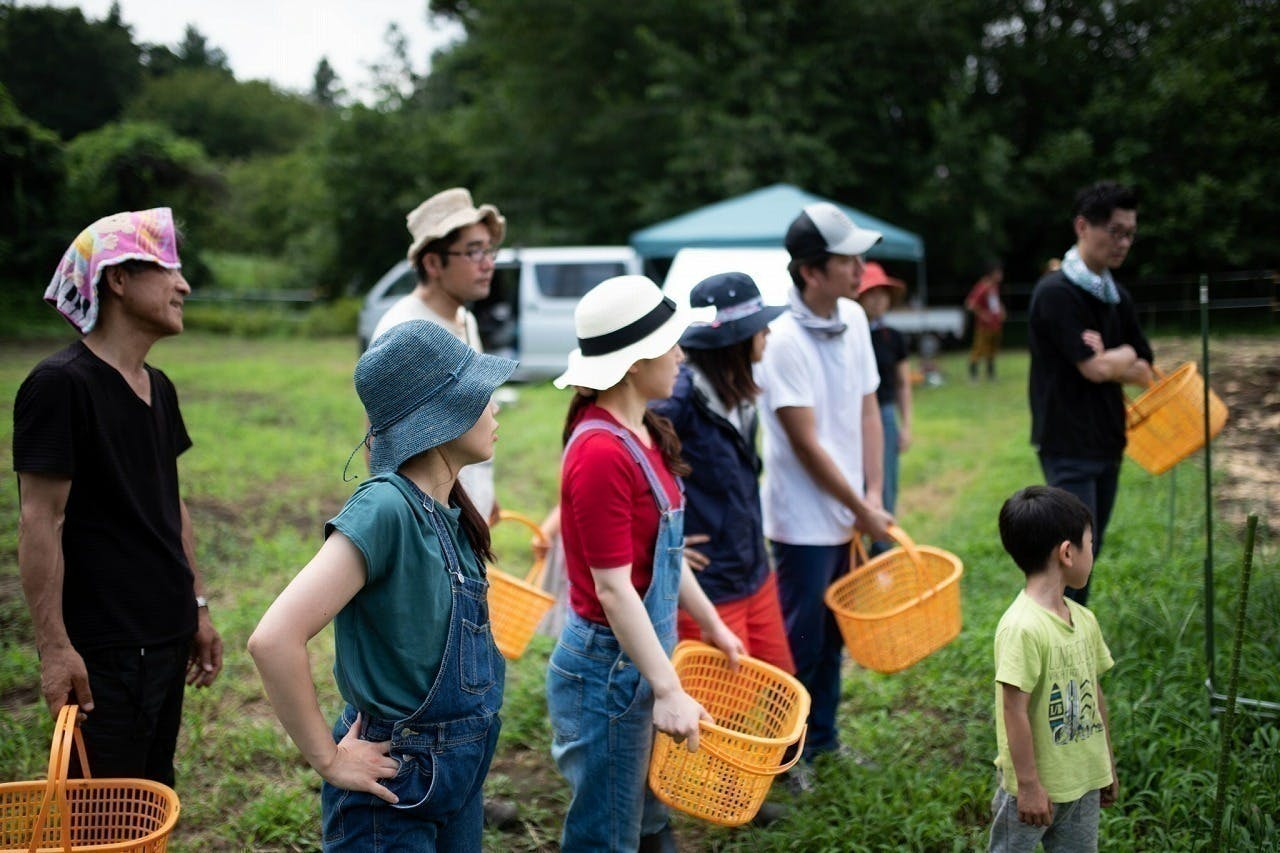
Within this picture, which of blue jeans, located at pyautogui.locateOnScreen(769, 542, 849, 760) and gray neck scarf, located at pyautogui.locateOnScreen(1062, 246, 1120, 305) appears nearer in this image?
blue jeans, located at pyautogui.locateOnScreen(769, 542, 849, 760)

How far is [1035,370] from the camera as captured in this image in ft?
11.6

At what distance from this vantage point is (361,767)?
1606 mm

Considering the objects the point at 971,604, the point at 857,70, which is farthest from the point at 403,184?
the point at 971,604

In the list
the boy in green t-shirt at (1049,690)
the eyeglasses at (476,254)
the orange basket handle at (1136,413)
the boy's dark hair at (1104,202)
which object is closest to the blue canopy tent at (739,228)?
the orange basket handle at (1136,413)

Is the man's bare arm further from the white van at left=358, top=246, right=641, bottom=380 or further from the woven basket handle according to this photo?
the white van at left=358, top=246, right=641, bottom=380

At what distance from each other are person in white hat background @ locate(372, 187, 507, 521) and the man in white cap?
3.34 ft

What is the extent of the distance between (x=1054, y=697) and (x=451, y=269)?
2277 mm

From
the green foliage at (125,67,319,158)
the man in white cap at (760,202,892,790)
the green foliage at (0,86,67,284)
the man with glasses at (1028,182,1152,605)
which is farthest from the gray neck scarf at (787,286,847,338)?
the green foliage at (125,67,319,158)

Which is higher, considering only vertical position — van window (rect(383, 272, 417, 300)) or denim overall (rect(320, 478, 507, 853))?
van window (rect(383, 272, 417, 300))

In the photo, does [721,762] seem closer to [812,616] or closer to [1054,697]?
[1054,697]

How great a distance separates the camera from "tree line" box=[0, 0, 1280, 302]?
52.9ft

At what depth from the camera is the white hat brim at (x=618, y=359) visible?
2.19m

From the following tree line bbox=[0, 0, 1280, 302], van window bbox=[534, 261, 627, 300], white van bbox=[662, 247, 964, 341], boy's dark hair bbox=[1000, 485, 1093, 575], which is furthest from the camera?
tree line bbox=[0, 0, 1280, 302]

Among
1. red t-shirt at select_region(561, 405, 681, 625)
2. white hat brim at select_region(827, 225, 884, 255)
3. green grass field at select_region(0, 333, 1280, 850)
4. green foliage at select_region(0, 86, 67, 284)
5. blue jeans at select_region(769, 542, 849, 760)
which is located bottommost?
green grass field at select_region(0, 333, 1280, 850)
